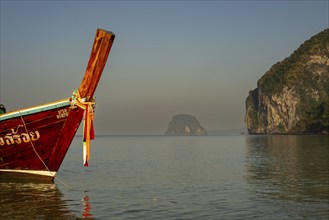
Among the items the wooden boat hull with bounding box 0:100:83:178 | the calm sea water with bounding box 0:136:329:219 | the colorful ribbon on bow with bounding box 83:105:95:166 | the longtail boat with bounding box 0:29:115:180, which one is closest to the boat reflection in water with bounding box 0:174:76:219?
the calm sea water with bounding box 0:136:329:219

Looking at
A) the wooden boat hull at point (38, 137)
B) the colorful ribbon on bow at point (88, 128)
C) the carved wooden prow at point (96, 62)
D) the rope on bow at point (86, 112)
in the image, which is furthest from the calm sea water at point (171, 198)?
the carved wooden prow at point (96, 62)

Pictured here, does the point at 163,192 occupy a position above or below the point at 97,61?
below

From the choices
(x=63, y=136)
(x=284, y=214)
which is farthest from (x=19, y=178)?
(x=284, y=214)

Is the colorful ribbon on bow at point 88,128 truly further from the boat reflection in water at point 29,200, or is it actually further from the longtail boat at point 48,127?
the boat reflection in water at point 29,200

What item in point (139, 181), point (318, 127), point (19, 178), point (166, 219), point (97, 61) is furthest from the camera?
point (318, 127)

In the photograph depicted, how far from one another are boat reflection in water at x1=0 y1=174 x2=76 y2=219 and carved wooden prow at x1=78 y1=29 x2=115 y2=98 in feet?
15.9

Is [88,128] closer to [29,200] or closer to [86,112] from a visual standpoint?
[86,112]

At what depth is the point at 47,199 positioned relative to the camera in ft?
56.5

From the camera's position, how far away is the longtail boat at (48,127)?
19.4 meters

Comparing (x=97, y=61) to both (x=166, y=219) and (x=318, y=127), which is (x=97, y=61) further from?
(x=318, y=127)

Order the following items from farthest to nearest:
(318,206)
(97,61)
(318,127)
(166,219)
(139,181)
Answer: (318,127), (139,181), (97,61), (318,206), (166,219)

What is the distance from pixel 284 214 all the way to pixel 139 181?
1182 centimetres

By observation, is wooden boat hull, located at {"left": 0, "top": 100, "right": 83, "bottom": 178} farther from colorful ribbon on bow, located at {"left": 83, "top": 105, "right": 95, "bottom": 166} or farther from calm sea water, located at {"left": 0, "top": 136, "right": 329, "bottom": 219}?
calm sea water, located at {"left": 0, "top": 136, "right": 329, "bottom": 219}

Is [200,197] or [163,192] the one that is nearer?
[200,197]
